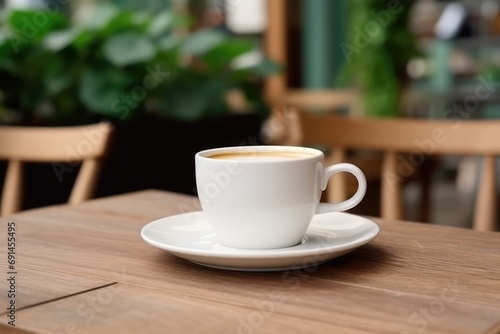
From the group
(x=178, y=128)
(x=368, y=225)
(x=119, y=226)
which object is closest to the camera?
(x=368, y=225)

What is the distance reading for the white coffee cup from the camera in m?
0.70

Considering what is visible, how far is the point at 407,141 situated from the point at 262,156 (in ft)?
2.01

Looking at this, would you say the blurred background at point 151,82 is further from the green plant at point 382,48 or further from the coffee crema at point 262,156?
the coffee crema at point 262,156

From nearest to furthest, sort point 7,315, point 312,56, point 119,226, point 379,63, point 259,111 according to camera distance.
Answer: point 7,315 → point 119,226 → point 259,111 → point 379,63 → point 312,56

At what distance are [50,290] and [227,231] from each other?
17cm

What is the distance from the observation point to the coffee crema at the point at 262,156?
0.76m

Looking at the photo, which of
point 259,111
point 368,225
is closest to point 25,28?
point 259,111

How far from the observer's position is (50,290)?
2.15ft

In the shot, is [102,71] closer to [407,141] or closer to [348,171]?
[407,141]

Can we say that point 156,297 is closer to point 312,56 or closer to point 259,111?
point 259,111

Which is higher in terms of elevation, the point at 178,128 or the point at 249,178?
the point at 249,178

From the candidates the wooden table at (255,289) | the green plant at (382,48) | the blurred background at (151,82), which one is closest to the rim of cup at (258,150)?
the wooden table at (255,289)

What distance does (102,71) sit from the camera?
2.29m

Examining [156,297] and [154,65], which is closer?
[156,297]
